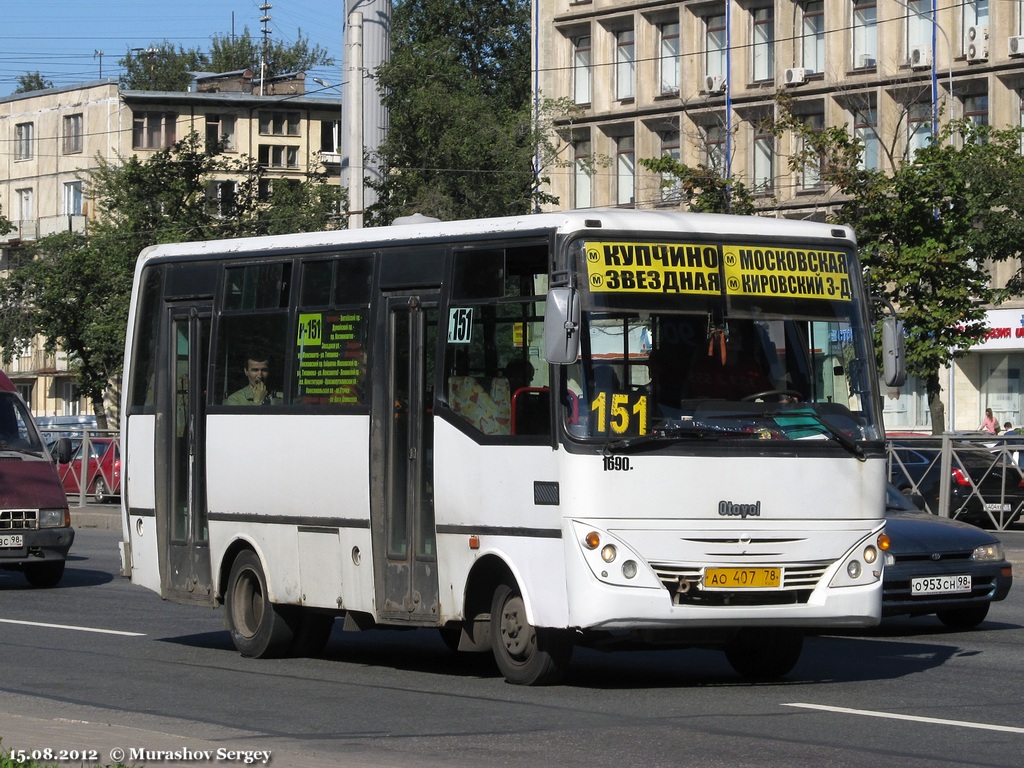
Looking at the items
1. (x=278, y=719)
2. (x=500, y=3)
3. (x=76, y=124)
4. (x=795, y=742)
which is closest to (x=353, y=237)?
(x=278, y=719)

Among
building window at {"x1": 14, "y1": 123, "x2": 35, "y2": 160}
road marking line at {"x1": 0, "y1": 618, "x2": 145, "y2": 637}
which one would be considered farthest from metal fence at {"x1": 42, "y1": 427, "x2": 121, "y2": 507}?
building window at {"x1": 14, "y1": 123, "x2": 35, "y2": 160}

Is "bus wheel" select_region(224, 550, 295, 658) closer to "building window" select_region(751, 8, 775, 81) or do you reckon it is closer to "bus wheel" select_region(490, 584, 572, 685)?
"bus wheel" select_region(490, 584, 572, 685)

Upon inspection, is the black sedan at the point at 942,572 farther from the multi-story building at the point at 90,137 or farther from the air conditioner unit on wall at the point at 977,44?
the multi-story building at the point at 90,137

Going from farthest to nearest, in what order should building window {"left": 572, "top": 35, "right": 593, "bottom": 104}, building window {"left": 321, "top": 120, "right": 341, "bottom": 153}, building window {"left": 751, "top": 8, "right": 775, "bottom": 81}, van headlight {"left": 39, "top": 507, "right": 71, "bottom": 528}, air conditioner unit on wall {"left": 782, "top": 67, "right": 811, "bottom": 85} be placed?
building window {"left": 321, "top": 120, "right": 341, "bottom": 153} → building window {"left": 572, "top": 35, "right": 593, "bottom": 104} → building window {"left": 751, "top": 8, "right": 775, "bottom": 81} → air conditioner unit on wall {"left": 782, "top": 67, "right": 811, "bottom": 85} → van headlight {"left": 39, "top": 507, "right": 71, "bottom": 528}

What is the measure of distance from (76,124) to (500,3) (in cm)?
2482

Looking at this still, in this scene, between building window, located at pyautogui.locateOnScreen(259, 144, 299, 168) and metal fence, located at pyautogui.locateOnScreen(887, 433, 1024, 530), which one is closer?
metal fence, located at pyautogui.locateOnScreen(887, 433, 1024, 530)

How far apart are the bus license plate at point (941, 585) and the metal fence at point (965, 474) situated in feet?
37.3

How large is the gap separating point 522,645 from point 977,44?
44457mm

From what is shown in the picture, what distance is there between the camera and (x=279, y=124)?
327ft

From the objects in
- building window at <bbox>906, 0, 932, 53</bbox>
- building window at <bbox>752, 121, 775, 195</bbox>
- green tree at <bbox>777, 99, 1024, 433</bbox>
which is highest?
building window at <bbox>906, 0, 932, 53</bbox>

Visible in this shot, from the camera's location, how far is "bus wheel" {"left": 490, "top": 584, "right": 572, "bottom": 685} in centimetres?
1151

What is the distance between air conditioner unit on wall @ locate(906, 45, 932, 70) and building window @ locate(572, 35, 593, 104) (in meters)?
12.7

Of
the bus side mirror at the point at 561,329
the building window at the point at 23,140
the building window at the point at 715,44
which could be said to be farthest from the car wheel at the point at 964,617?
the building window at the point at 23,140

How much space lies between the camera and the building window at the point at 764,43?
5828cm
